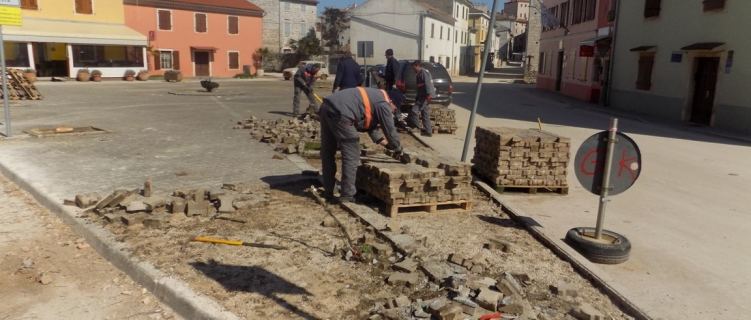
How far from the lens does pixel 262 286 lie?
4.57 meters

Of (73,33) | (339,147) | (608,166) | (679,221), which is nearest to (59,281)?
(339,147)

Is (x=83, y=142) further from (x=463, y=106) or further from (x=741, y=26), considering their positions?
(x=741, y=26)

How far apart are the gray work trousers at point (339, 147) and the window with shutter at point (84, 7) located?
3453cm

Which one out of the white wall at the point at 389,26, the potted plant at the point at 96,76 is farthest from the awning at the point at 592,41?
the potted plant at the point at 96,76

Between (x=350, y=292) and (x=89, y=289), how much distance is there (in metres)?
2.23

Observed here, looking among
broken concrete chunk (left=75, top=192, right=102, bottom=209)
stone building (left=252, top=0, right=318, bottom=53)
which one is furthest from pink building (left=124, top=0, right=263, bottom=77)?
Answer: broken concrete chunk (left=75, top=192, right=102, bottom=209)

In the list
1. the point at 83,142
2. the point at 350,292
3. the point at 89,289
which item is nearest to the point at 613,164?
the point at 350,292

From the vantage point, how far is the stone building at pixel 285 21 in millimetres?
58312

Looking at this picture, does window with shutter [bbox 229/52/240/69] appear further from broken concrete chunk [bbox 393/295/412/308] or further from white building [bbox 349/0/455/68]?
broken concrete chunk [bbox 393/295/412/308]

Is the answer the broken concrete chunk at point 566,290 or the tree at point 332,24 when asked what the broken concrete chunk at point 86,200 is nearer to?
the broken concrete chunk at point 566,290

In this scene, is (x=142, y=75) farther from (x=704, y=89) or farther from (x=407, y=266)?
(x=407, y=266)

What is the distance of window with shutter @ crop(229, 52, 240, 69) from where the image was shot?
151 ft

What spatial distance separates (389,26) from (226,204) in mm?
45390

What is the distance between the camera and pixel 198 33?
43438 mm
